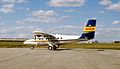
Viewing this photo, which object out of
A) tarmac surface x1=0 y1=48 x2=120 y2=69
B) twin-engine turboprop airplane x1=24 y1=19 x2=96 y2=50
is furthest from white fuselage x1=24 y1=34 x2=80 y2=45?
tarmac surface x1=0 y1=48 x2=120 y2=69

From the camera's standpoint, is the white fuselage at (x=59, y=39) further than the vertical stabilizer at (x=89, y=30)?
No

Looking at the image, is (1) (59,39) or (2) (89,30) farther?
(2) (89,30)

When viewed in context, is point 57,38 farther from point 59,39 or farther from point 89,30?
point 89,30

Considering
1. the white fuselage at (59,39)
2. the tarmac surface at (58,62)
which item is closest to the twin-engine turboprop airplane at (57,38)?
the white fuselage at (59,39)

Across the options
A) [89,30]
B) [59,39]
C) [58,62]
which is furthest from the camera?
[89,30]

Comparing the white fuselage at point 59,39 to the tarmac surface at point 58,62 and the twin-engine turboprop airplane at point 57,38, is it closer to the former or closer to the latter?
the twin-engine turboprop airplane at point 57,38

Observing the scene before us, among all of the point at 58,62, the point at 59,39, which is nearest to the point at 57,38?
the point at 59,39

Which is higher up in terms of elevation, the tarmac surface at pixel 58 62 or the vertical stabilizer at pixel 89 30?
the vertical stabilizer at pixel 89 30

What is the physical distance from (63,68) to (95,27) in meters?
32.1

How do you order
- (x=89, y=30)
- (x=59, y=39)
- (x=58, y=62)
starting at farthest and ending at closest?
(x=89, y=30) → (x=59, y=39) → (x=58, y=62)

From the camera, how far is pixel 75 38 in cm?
4544

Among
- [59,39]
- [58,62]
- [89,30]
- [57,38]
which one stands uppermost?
[89,30]

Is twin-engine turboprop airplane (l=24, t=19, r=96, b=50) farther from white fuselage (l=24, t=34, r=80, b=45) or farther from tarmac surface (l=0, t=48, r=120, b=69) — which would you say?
tarmac surface (l=0, t=48, r=120, b=69)

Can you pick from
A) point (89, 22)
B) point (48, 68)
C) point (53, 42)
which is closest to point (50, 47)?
point (53, 42)
